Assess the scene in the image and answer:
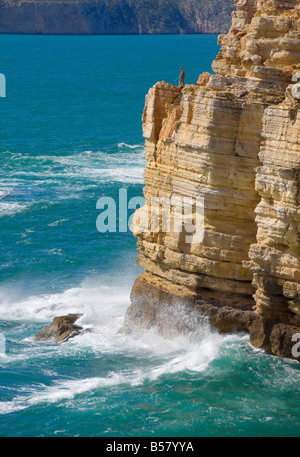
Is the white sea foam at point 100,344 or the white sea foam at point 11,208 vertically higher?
the white sea foam at point 11,208

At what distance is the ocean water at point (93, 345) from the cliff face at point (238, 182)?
1519 mm

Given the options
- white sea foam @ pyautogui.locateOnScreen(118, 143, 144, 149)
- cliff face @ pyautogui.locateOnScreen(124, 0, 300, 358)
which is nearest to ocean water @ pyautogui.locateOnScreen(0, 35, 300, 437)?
white sea foam @ pyautogui.locateOnScreen(118, 143, 144, 149)

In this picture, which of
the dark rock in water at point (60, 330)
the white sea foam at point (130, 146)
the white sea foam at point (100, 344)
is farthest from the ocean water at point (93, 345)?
the dark rock in water at point (60, 330)

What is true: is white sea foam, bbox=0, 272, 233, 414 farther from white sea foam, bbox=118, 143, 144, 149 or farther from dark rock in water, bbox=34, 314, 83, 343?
white sea foam, bbox=118, 143, 144, 149

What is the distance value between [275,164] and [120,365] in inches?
425

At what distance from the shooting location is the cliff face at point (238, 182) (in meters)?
34.3

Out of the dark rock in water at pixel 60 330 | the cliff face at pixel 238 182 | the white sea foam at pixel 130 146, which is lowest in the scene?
the dark rock in water at pixel 60 330

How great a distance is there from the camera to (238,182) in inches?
1420

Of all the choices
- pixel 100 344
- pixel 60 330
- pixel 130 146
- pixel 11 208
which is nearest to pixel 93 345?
pixel 100 344

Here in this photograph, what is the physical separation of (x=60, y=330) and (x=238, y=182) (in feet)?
40.1

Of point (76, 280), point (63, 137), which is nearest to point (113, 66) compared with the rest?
point (63, 137)

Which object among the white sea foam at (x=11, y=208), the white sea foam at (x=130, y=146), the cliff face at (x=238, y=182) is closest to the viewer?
the cliff face at (x=238, y=182)

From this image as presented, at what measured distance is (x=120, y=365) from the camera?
124ft

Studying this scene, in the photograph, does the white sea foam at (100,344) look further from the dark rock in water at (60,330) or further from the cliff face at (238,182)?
the cliff face at (238,182)
